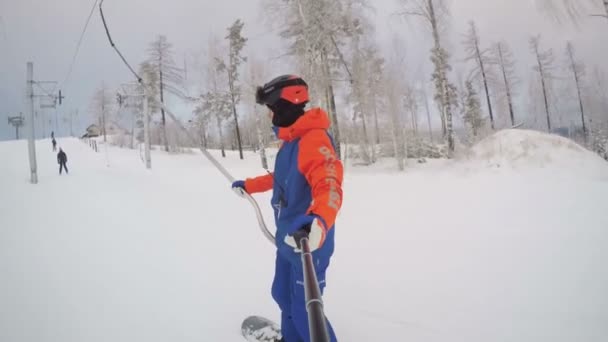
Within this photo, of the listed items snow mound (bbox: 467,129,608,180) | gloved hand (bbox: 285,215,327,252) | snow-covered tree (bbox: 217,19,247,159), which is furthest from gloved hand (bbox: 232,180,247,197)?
snow-covered tree (bbox: 217,19,247,159)

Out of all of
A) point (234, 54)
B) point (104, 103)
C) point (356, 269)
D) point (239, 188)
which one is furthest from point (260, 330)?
point (104, 103)

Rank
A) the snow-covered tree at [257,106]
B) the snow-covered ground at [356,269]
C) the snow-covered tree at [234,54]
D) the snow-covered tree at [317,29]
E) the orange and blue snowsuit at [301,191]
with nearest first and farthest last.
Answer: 1. the orange and blue snowsuit at [301,191]
2. the snow-covered ground at [356,269]
3. the snow-covered tree at [317,29]
4. the snow-covered tree at [257,106]
5. the snow-covered tree at [234,54]

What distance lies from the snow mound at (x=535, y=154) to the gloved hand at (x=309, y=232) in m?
9.49

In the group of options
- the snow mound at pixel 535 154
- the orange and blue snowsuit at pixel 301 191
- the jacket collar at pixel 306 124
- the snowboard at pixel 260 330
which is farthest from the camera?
the snow mound at pixel 535 154

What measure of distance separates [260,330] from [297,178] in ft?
4.44

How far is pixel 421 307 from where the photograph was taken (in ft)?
8.57

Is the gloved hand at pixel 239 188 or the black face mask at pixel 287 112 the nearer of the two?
the black face mask at pixel 287 112

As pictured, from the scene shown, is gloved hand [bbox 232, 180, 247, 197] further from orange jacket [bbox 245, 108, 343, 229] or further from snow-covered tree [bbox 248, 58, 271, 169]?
snow-covered tree [bbox 248, 58, 271, 169]

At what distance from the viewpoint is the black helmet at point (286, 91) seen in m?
1.84

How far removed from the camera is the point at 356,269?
11.6 feet

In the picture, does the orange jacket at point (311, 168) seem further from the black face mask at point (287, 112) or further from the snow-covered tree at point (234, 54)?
the snow-covered tree at point (234, 54)

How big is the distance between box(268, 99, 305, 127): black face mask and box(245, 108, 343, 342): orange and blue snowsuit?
5 cm

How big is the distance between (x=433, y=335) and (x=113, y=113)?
58608 mm

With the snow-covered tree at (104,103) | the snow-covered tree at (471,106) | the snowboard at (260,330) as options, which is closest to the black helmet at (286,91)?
the snowboard at (260,330)
